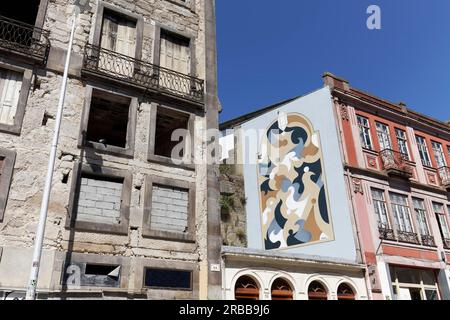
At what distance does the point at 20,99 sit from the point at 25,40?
2328 millimetres

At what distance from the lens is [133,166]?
12.1 meters

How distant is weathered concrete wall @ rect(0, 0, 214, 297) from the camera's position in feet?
32.0

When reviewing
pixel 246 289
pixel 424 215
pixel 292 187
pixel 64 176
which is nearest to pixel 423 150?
pixel 424 215

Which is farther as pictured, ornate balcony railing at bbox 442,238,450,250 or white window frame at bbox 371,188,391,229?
ornate balcony railing at bbox 442,238,450,250

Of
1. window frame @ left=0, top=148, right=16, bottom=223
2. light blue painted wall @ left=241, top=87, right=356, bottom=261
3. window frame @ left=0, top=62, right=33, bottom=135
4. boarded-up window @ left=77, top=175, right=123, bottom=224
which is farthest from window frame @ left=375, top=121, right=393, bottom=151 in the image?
window frame @ left=0, top=148, right=16, bottom=223

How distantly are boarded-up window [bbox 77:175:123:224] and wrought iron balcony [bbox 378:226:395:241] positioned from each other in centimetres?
1184

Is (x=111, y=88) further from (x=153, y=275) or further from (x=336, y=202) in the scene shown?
(x=336, y=202)

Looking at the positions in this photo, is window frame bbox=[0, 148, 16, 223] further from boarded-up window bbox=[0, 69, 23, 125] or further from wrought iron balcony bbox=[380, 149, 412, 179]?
wrought iron balcony bbox=[380, 149, 412, 179]

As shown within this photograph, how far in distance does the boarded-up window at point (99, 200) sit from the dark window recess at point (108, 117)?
1.42m

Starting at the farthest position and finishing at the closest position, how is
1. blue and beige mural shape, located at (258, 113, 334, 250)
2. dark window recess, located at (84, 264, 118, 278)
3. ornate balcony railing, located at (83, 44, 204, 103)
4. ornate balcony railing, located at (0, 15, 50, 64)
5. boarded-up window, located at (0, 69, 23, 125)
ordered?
1. blue and beige mural shape, located at (258, 113, 334, 250)
2. ornate balcony railing, located at (83, 44, 204, 103)
3. ornate balcony railing, located at (0, 15, 50, 64)
4. boarded-up window, located at (0, 69, 23, 125)
5. dark window recess, located at (84, 264, 118, 278)

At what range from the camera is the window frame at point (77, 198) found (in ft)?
34.7
